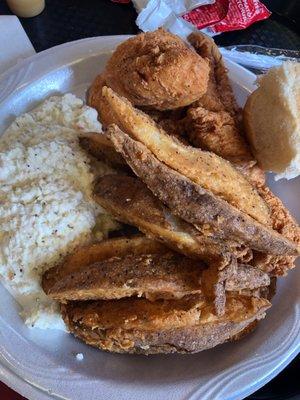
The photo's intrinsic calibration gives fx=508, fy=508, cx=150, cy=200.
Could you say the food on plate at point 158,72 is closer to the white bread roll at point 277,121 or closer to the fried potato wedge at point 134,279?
the white bread roll at point 277,121

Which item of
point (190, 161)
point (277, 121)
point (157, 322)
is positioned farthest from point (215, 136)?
point (157, 322)

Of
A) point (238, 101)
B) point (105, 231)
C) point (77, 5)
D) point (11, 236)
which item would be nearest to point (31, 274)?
point (11, 236)

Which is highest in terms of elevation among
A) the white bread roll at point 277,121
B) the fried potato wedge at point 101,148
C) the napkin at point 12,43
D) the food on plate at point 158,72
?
the napkin at point 12,43

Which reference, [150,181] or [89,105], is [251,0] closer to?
[89,105]

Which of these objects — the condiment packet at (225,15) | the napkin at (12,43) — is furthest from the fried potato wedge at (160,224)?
the condiment packet at (225,15)

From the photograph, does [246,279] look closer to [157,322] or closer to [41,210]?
[157,322]
